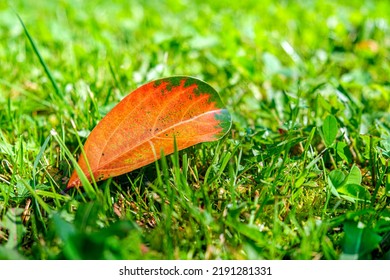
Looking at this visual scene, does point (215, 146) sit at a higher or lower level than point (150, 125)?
lower

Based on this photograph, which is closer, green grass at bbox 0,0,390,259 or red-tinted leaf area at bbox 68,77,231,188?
green grass at bbox 0,0,390,259

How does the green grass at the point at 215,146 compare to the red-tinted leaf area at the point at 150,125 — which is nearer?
the green grass at the point at 215,146

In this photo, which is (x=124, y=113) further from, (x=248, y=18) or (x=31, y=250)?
(x=248, y=18)

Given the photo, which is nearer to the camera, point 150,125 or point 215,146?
point 150,125
